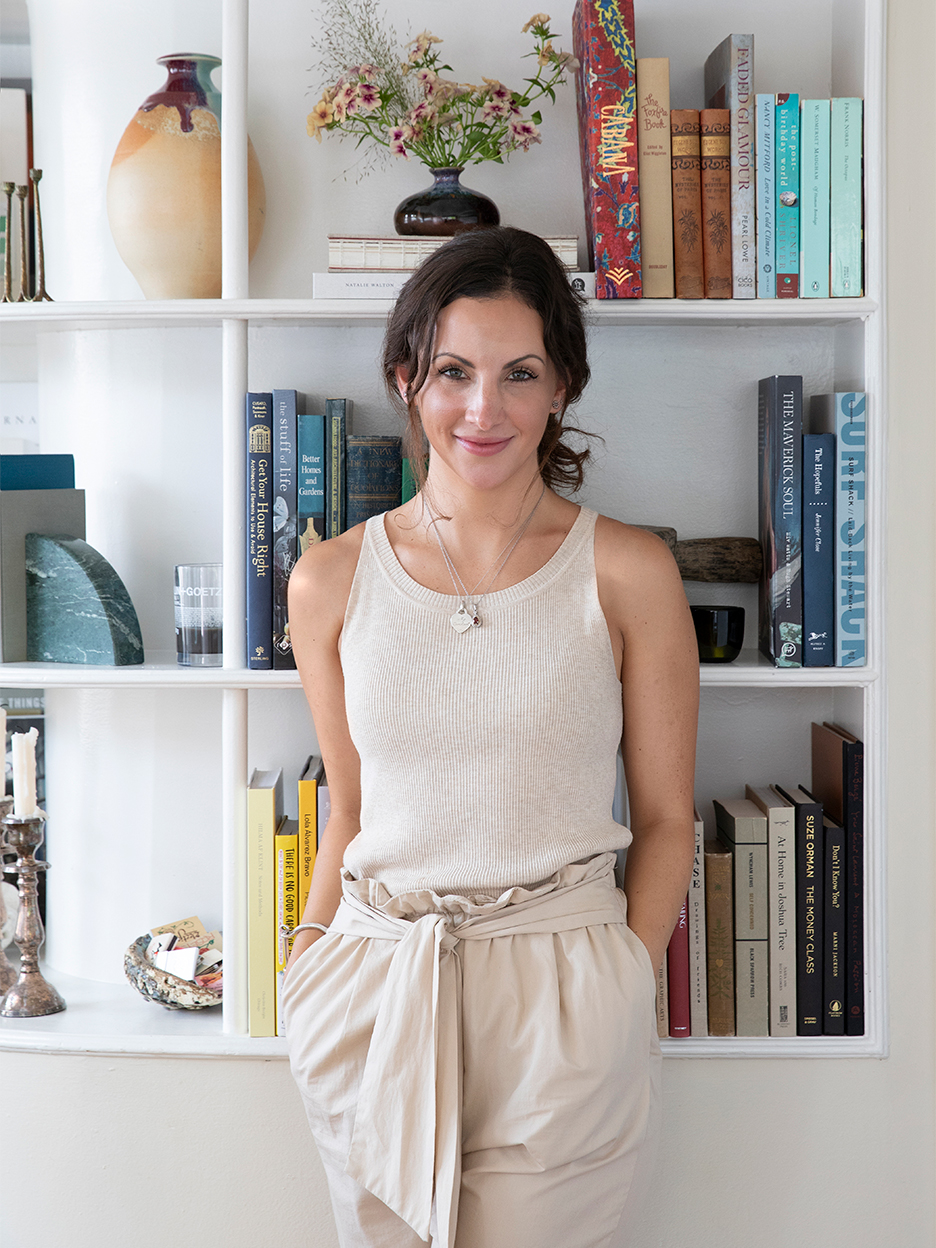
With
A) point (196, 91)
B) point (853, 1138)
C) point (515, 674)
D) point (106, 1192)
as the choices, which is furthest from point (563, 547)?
point (106, 1192)

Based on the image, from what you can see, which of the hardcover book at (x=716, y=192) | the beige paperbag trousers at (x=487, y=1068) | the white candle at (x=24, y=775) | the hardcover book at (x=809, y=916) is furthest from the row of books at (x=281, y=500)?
the hardcover book at (x=809, y=916)

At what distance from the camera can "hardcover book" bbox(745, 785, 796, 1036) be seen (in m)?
1.47

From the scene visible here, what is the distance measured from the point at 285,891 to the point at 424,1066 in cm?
44

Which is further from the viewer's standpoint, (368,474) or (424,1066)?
(368,474)

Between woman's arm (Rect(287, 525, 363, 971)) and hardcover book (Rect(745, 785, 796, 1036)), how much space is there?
60 centimetres

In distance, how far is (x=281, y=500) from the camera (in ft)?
4.80

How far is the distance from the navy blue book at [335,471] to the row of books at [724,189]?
1.36 ft

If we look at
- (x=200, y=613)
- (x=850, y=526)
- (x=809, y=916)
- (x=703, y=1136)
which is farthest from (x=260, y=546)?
(x=703, y=1136)

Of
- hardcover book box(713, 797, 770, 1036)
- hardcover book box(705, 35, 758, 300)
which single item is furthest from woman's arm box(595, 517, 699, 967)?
hardcover book box(705, 35, 758, 300)

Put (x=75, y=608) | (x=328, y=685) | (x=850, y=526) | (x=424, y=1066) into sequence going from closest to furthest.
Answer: (x=424, y=1066) < (x=328, y=685) < (x=850, y=526) < (x=75, y=608)

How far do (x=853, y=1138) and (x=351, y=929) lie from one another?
878 millimetres

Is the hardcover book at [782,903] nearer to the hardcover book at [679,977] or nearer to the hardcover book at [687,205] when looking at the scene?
the hardcover book at [679,977]

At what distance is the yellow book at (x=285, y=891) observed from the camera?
148 cm

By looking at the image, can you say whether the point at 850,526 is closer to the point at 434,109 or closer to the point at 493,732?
the point at 493,732
